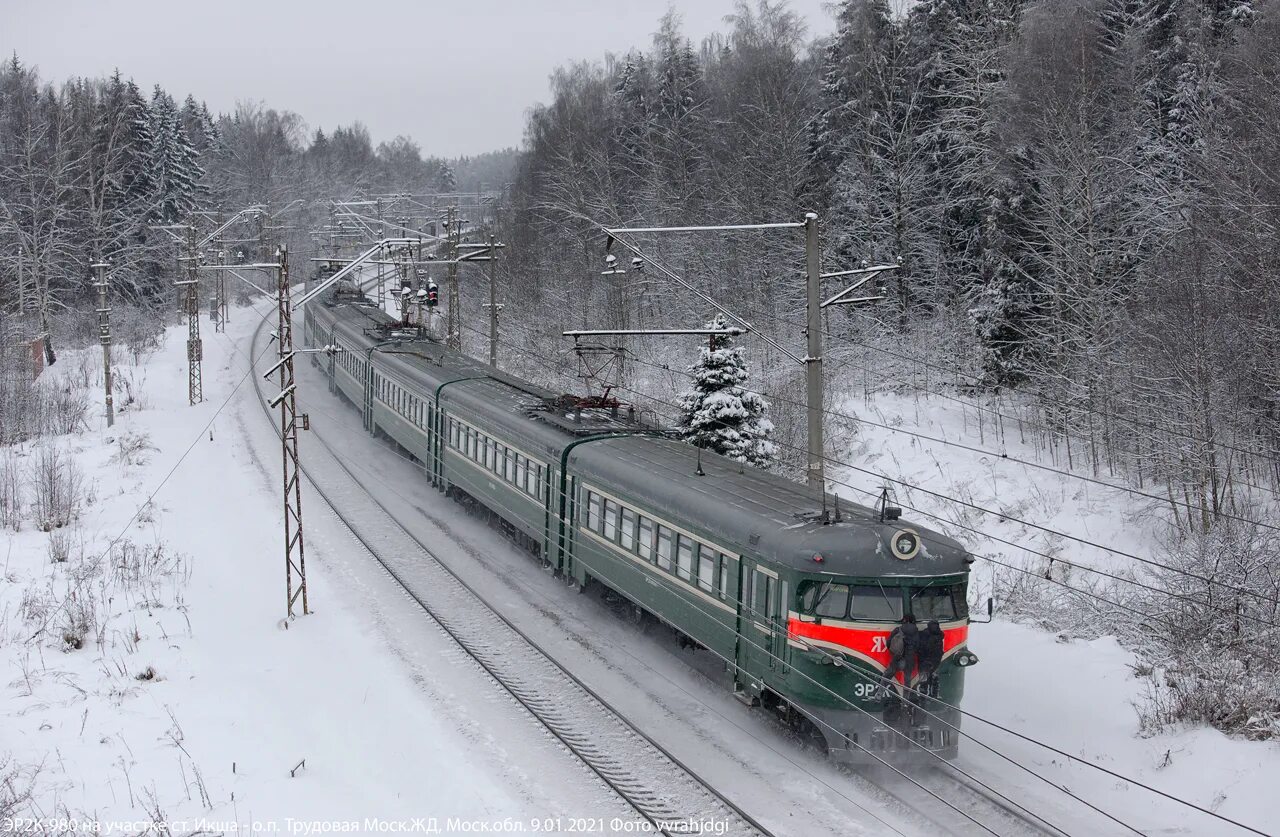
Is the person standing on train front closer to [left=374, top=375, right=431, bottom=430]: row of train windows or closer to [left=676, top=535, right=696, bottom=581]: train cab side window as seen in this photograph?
[left=676, top=535, right=696, bottom=581]: train cab side window

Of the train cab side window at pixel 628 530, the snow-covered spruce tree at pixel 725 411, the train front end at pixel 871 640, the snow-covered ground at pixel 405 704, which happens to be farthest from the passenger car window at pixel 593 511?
the train front end at pixel 871 640

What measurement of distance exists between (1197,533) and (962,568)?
803 centimetres

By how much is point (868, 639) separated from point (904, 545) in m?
1.11

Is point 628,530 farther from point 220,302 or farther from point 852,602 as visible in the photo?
point 220,302

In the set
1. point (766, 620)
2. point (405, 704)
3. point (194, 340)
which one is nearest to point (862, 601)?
point (766, 620)

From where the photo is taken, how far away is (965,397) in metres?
29.7

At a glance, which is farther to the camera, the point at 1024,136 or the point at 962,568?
the point at 1024,136

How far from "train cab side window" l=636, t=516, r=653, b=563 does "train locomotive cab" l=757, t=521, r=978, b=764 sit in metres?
3.87

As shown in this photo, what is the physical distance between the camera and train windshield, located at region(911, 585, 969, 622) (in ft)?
41.5

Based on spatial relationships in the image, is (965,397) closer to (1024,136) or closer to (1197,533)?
(1024,136)

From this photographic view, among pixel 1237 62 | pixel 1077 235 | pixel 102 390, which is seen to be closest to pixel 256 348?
pixel 102 390

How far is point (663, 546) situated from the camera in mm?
15930

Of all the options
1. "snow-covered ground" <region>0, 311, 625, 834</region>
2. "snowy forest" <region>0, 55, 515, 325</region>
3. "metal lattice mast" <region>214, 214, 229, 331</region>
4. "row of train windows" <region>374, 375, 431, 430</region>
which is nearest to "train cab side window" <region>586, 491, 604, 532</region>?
"snow-covered ground" <region>0, 311, 625, 834</region>

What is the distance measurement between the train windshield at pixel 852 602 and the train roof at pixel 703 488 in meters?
0.18
